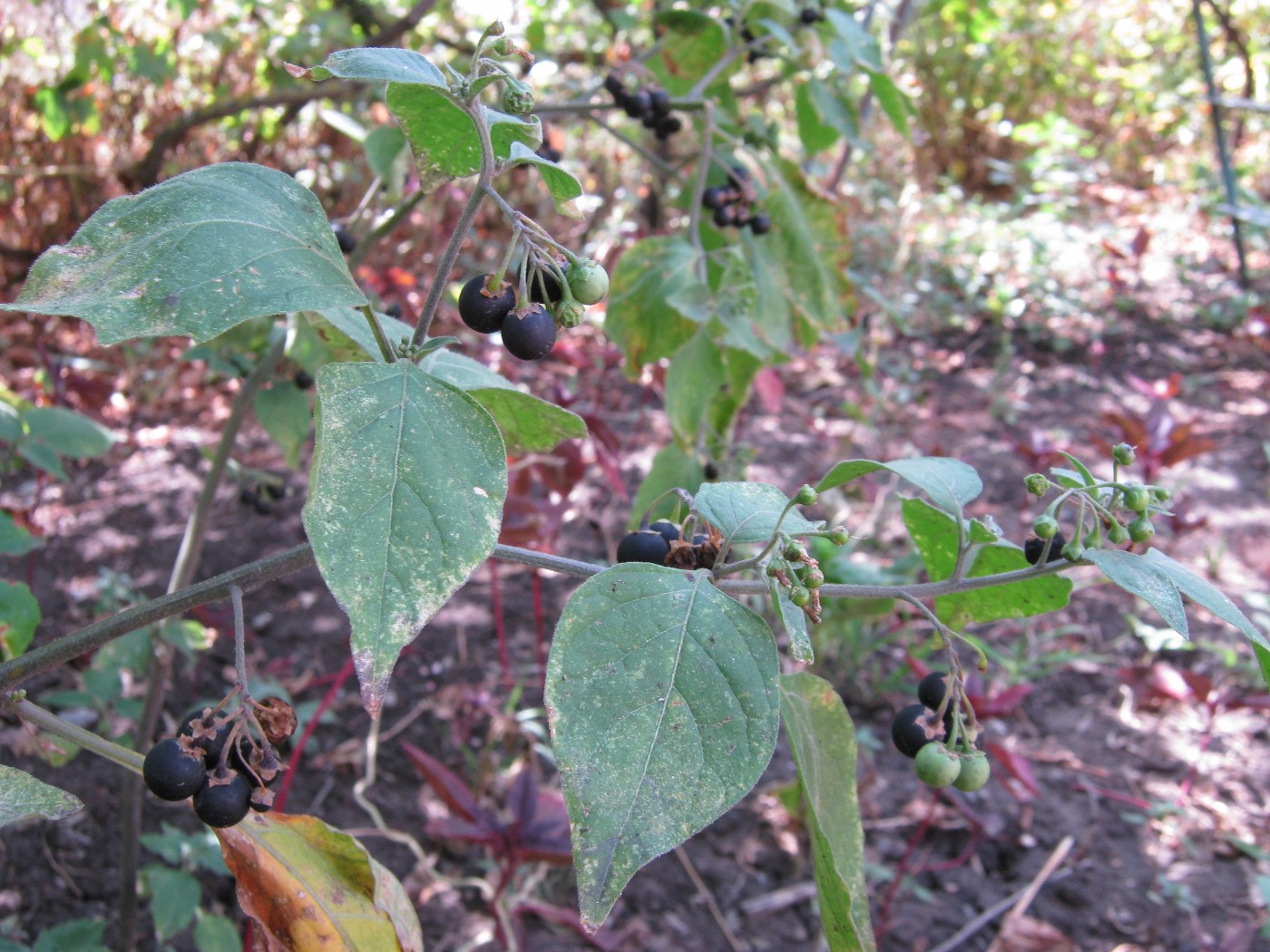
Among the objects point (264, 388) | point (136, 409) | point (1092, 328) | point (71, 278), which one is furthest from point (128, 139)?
point (1092, 328)

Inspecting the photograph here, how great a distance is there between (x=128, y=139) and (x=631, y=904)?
399 centimetres

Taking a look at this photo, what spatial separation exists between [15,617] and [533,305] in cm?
98

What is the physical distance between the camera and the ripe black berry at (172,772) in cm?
83

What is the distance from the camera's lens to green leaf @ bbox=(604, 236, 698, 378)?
176 cm

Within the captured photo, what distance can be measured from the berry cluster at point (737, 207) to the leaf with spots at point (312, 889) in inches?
50.1

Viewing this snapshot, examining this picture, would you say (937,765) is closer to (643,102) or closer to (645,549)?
(645,549)

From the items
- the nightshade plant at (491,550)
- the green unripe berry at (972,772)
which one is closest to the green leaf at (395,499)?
the nightshade plant at (491,550)

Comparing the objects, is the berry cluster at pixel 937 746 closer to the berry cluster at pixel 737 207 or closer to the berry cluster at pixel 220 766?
the berry cluster at pixel 220 766

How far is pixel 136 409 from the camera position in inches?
156

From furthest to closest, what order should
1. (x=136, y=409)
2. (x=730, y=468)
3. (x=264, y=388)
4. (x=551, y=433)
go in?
(x=136, y=409)
(x=730, y=468)
(x=264, y=388)
(x=551, y=433)

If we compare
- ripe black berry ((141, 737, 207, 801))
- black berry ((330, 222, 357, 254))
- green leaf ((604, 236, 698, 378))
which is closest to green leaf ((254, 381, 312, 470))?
black berry ((330, 222, 357, 254))

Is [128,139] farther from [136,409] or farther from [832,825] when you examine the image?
[832,825]

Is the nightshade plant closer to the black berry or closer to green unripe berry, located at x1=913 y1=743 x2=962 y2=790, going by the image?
green unripe berry, located at x1=913 y1=743 x2=962 y2=790

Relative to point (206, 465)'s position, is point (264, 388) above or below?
above
